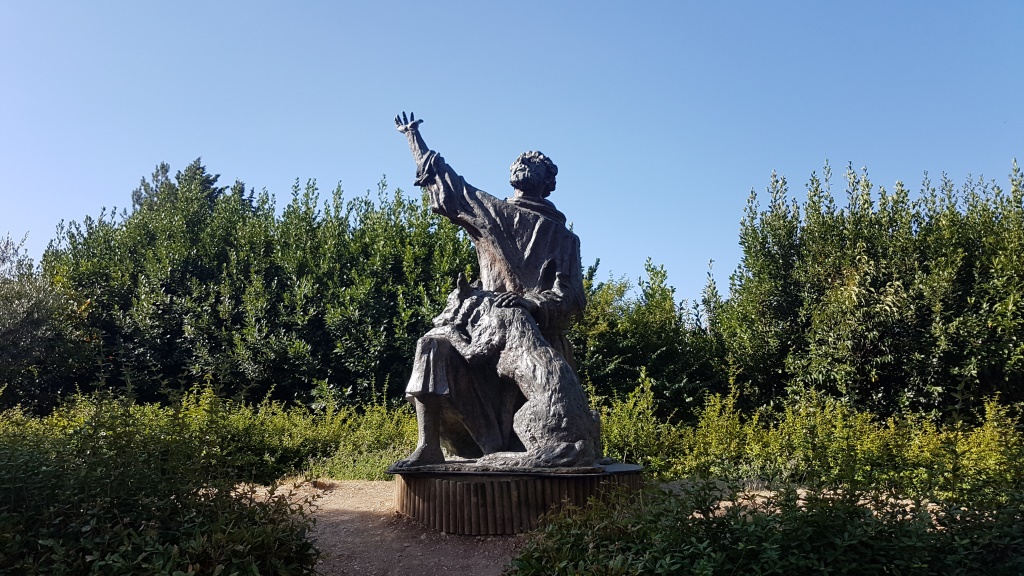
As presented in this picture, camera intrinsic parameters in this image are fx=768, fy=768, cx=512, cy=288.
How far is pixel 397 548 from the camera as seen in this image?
576 centimetres

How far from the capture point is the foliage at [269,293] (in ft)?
53.4

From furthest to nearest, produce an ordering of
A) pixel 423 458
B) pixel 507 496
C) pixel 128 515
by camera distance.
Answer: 1. pixel 423 458
2. pixel 507 496
3. pixel 128 515

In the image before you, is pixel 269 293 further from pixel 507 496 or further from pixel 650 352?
pixel 507 496

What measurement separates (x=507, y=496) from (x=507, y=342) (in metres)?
1.31

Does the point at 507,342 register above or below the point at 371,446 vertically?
above

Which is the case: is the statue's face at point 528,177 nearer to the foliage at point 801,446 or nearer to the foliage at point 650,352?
the foliage at point 801,446

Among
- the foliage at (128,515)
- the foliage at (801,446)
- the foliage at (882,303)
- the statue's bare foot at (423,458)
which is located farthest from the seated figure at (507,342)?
the foliage at (882,303)

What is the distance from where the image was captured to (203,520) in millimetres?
4469

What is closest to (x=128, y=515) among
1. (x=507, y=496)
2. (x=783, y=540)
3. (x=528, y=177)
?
(x=507, y=496)

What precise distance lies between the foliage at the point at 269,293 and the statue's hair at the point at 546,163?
792 centimetres

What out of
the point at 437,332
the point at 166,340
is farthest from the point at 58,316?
the point at 437,332

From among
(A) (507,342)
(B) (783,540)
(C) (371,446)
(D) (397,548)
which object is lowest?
(D) (397,548)

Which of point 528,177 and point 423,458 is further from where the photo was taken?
point 528,177

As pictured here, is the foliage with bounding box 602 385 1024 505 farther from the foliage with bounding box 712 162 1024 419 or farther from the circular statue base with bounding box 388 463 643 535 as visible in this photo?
the circular statue base with bounding box 388 463 643 535
